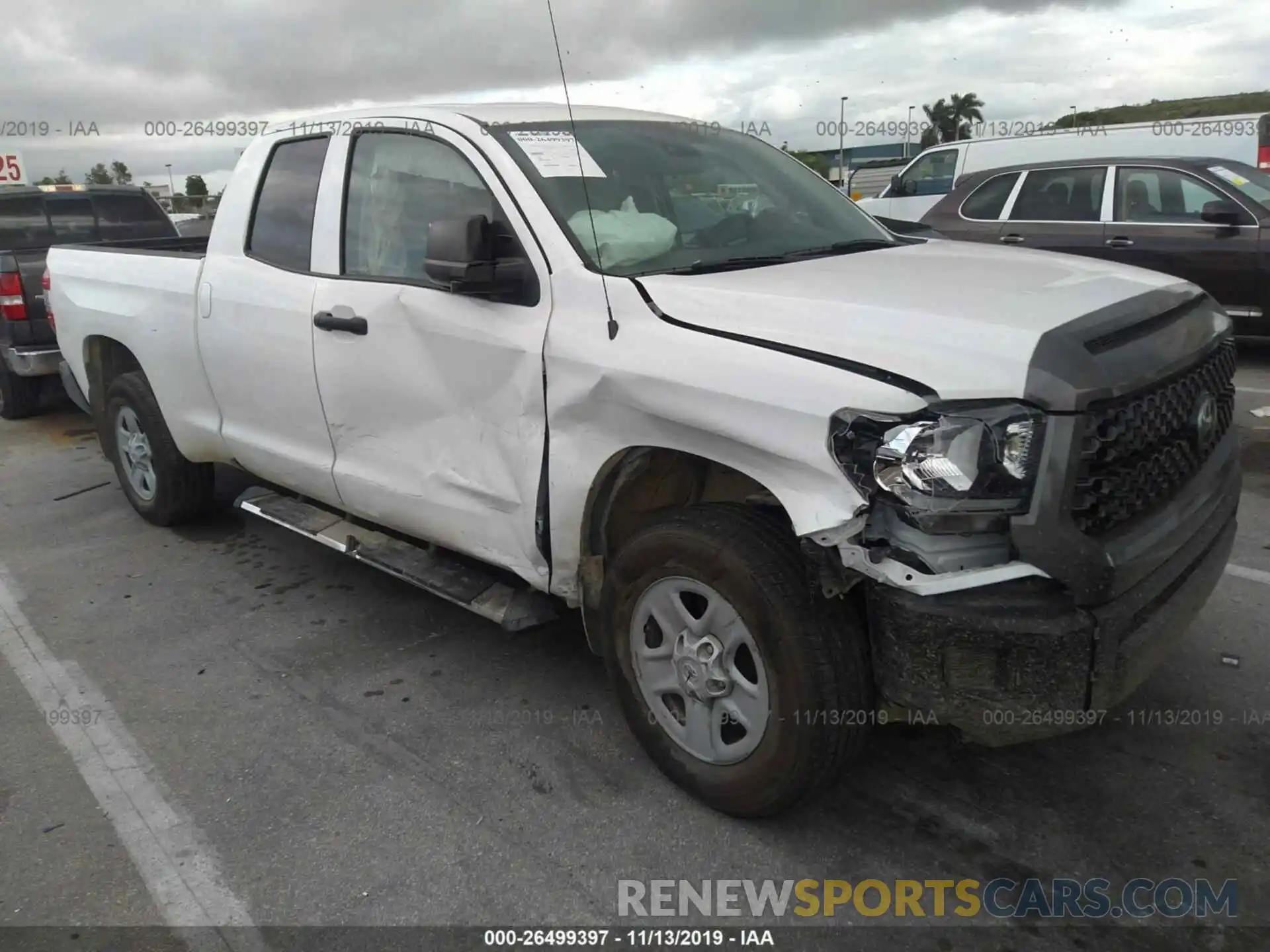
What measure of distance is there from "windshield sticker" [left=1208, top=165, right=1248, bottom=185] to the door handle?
729cm

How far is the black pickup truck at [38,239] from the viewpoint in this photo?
781 centimetres

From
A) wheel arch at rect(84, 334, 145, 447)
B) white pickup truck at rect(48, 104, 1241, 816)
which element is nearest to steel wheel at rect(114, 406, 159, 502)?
wheel arch at rect(84, 334, 145, 447)

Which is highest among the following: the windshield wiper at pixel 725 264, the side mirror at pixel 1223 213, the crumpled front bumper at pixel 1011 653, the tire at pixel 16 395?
the windshield wiper at pixel 725 264

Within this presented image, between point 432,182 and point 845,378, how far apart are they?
1.84 metres

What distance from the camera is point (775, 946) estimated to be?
95.9 inches

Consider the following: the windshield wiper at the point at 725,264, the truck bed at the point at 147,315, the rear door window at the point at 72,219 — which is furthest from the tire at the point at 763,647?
the rear door window at the point at 72,219

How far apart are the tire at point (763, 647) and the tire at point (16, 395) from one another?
759cm

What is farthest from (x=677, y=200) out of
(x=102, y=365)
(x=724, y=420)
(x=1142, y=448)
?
(x=102, y=365)

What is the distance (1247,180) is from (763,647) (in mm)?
7702

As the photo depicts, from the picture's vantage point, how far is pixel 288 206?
13.5ft

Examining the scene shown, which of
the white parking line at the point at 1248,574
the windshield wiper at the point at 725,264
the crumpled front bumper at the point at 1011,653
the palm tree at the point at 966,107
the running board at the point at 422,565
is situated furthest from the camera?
the palm tree at the point at 966,107

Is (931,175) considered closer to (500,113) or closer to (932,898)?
(500,113)

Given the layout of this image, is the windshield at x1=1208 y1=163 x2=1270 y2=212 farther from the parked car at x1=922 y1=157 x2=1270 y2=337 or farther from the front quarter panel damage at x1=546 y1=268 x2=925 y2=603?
the front quarter panel damage at x1=546 y1=268 x2=925 y2=603

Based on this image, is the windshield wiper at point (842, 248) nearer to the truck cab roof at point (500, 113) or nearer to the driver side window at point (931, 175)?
the truck cab roof at point (500, 113)
